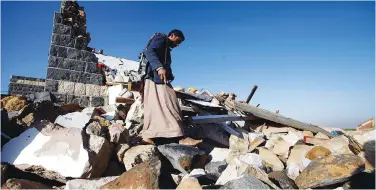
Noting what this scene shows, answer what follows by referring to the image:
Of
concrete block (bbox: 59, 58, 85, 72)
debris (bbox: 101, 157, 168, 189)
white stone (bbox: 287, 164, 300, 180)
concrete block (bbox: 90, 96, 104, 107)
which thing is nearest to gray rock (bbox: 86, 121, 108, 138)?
debris (bbox: 101, 157, 168, 189)

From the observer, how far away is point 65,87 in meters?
5.97

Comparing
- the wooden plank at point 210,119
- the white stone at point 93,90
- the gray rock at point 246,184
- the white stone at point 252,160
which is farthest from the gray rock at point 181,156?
the white stone at point 93,90

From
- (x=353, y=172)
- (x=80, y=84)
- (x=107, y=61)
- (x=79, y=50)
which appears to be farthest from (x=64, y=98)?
(x=107, y=61)

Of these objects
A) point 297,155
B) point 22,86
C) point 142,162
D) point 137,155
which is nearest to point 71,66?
point 22,86

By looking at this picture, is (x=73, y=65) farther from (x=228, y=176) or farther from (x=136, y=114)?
(x=228, y=176)

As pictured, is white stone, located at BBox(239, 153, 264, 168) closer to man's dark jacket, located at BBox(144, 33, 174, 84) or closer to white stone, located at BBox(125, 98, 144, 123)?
man's dark jacket, located at BBox(144, 33, 174, 84)

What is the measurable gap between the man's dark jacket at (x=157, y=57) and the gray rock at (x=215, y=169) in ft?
4.88

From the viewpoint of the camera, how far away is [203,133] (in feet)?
14.8

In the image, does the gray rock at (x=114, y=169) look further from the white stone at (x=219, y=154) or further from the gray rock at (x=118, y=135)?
the white stone at (x=219, y=154)

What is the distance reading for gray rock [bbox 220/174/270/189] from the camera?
224cm

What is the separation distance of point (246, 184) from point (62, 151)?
1.82 m

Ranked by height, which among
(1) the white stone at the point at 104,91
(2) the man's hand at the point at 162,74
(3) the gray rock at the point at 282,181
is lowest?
(3) the gray rock at the point at 282,181

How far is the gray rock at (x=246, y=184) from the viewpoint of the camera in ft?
7.34

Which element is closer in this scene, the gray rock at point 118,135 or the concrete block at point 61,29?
the gray rock at point 118,135
